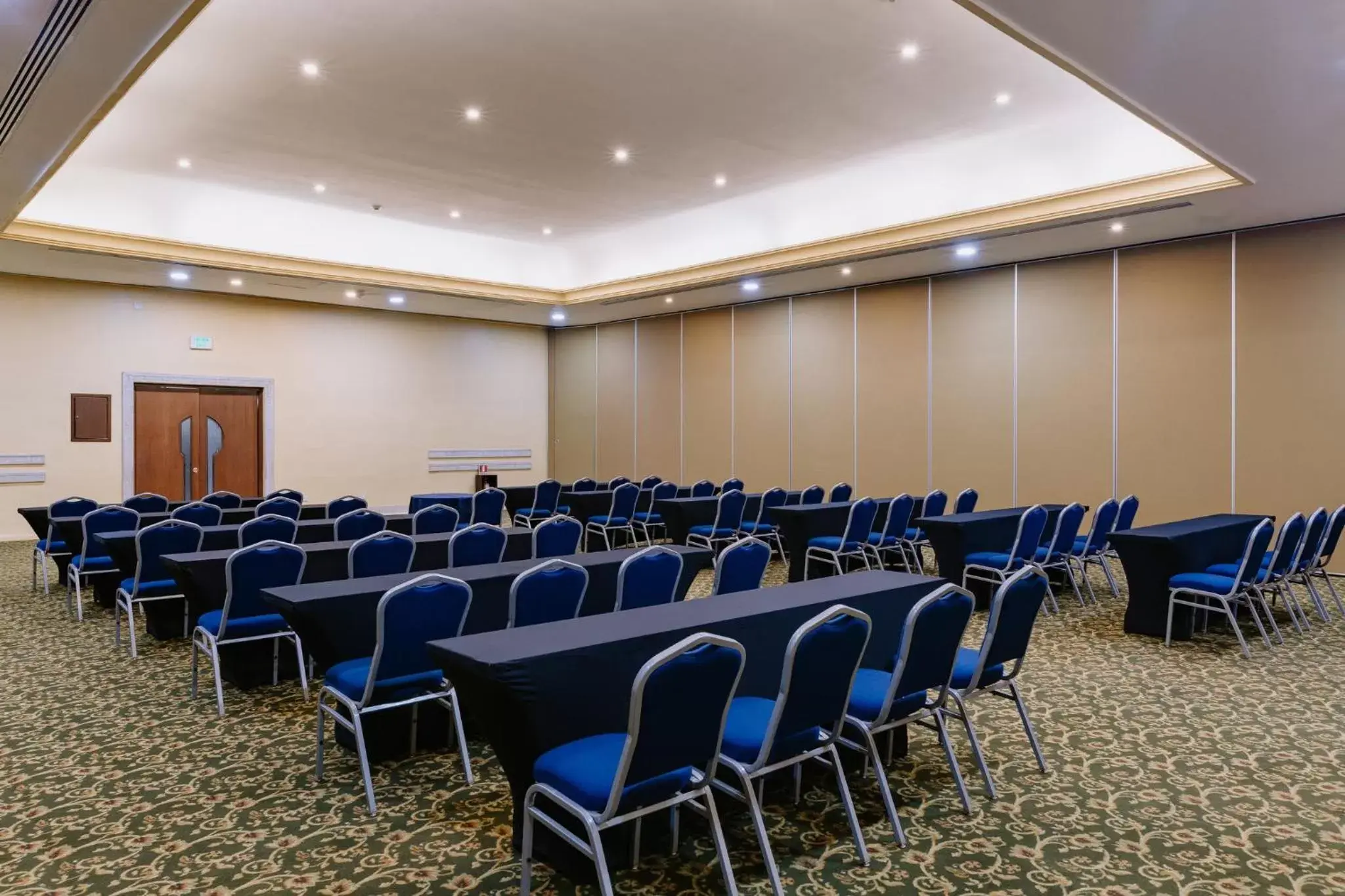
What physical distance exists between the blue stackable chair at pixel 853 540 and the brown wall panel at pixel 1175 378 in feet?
13.8

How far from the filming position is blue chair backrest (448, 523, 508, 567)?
5738 mm

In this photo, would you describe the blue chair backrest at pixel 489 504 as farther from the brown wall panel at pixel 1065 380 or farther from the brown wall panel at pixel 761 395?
the brown wall panel at pixel 1065 380

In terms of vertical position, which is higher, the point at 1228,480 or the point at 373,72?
the point at 373,72

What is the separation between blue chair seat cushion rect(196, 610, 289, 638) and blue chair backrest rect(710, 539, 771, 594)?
2.47m

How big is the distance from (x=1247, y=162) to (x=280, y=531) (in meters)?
8.43

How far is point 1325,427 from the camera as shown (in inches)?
357

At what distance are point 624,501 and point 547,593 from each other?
21.6 ft

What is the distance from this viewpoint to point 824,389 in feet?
44.9

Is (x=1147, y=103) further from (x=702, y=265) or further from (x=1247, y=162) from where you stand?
(x=702, y=265)

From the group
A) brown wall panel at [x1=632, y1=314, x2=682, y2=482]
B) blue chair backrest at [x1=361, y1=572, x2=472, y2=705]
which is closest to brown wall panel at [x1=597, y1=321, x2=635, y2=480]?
brown wall panel at [x1=632, y1=314, x2=682, y2=482]

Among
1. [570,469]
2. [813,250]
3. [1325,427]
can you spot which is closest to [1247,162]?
[1325,427]

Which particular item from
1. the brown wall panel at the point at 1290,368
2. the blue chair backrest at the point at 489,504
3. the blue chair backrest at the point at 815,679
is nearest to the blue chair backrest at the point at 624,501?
the blue chair backrest at the point at 489,504

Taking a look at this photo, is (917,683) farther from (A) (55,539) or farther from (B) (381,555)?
(A) (55,539)

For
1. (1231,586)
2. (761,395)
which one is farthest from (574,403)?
(1231,586)
